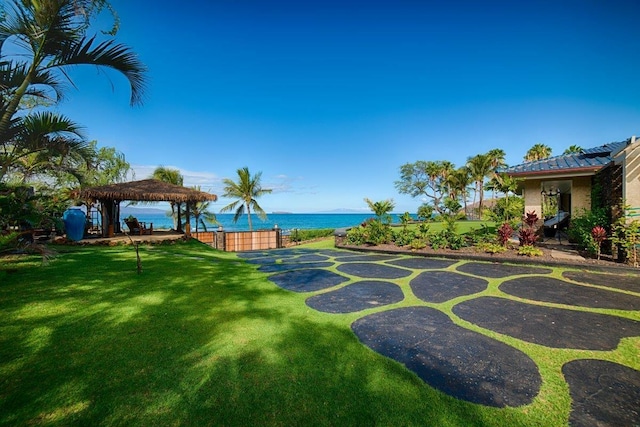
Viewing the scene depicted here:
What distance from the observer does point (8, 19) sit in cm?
370

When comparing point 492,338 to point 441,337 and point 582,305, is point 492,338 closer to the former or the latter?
point 441,337

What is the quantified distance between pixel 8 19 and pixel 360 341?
6.66 m

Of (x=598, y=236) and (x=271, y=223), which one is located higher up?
(x=598, y=236)

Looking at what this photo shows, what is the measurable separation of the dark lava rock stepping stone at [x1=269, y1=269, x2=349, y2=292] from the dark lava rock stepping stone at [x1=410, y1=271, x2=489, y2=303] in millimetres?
1650

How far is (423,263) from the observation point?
7578 mm

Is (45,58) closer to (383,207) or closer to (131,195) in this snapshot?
(131,195)

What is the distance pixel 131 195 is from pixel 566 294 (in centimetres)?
1409

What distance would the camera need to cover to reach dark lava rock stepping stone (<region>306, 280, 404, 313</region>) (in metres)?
4.11

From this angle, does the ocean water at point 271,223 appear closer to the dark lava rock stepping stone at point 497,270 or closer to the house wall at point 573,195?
the house wall at point 573,195

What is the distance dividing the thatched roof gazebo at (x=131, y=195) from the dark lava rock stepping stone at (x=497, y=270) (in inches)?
430

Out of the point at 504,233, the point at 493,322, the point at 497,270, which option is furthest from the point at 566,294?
the point at 504,233

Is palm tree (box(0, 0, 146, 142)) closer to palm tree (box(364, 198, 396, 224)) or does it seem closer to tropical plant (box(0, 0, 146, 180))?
tropical plant (box(0, 0, 146, 180))

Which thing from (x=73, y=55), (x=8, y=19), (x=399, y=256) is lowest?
(x=399, y=256)

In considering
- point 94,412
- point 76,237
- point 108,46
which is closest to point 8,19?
point 108,46
